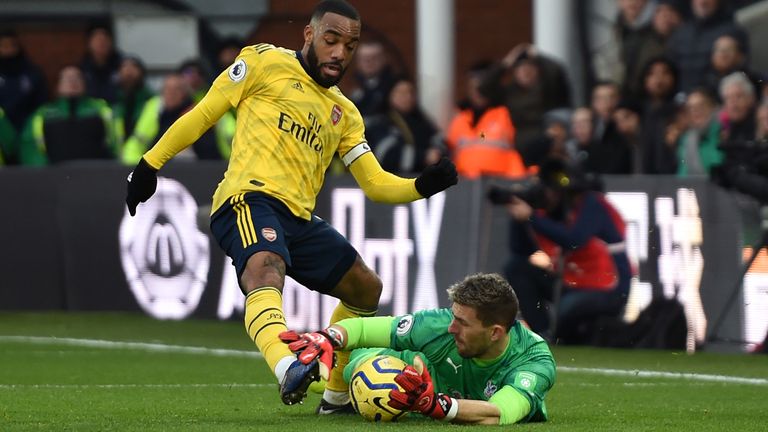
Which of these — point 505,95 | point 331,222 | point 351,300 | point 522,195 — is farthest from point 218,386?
point 505,95

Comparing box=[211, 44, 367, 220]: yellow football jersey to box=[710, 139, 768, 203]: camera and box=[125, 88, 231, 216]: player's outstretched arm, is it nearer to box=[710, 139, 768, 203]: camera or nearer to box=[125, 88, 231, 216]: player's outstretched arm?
box=[125, 88, 231, 216]: player's outstretched arm

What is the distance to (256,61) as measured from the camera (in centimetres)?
876

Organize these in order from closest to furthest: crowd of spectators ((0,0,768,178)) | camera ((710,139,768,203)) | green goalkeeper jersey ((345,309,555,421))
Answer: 1. green goalkeeper jersey ((345,309,555,421))
2. camera ((710,139,768,203))
3. crowd of spectators ((0,0,768,178))

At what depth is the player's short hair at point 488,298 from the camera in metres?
7.94

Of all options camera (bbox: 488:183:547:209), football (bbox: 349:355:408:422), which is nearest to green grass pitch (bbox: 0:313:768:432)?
football (bbox: 349:355:408:422)

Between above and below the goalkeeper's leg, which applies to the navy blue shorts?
above

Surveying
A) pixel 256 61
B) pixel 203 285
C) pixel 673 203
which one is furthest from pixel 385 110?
pixel 256 61

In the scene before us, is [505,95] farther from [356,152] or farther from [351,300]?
[351,300]

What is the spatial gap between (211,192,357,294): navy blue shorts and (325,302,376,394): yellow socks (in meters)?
0.14

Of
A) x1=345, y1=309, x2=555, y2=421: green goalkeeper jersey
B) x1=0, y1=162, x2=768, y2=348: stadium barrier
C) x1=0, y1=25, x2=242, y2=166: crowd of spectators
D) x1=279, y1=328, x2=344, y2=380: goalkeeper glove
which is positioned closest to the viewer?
x1=279, y1=328, x2=344, y2=380: goalkeeper glove

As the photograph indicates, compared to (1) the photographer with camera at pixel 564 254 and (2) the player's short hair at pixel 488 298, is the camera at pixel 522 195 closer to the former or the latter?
(1) the photographer with camera at pixel 564 254

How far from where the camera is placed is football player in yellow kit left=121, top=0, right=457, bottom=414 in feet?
27.7

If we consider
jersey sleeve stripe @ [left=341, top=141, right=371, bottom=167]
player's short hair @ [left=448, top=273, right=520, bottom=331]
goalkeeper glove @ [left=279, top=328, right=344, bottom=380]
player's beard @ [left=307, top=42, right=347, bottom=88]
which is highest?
player's beard @ [left=307, top=42, right=347, bottom=88]

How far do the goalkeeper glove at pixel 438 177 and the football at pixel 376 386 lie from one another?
2.98ft
